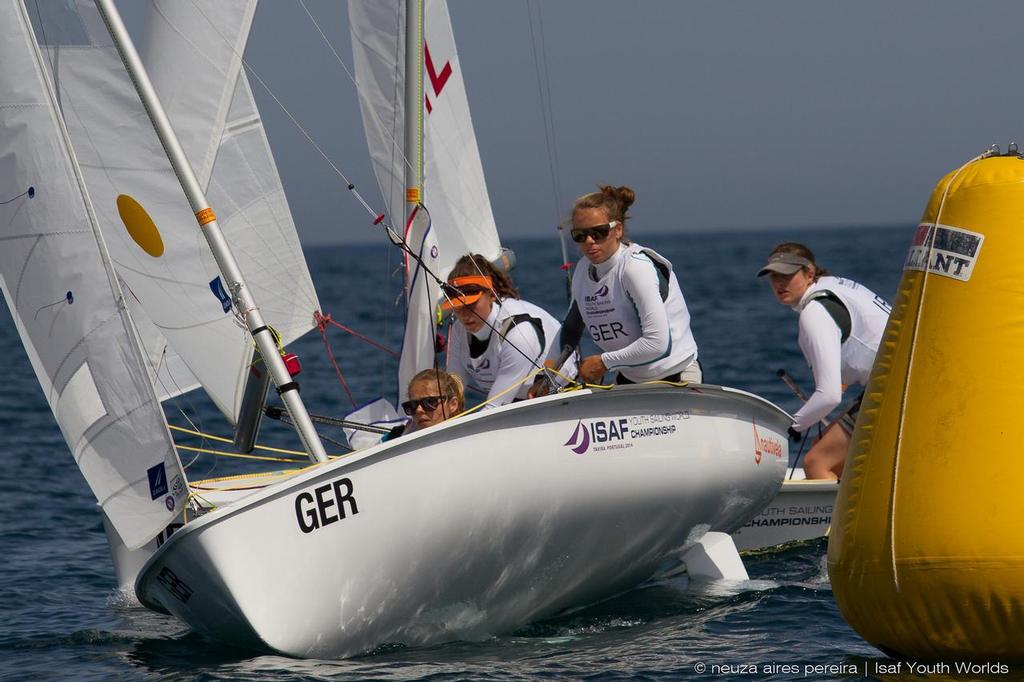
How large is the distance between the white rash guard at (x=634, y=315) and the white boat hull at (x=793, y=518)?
4.92 ft

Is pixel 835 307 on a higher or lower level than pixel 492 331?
lower

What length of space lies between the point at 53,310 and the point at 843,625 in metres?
3.23

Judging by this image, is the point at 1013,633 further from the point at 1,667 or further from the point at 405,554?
the point at 1,667

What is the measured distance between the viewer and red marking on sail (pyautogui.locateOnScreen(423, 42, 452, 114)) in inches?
315

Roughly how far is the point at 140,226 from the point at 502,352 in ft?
5.42

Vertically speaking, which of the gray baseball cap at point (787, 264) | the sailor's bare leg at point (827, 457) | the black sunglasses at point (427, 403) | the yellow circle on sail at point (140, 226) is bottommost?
the sailor's bare leg at point (827, 457)

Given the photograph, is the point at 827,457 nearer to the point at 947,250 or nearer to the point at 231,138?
the point at 947,250

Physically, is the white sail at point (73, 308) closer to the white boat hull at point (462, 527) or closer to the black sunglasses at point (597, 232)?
the white boat hull at point (462, 527)

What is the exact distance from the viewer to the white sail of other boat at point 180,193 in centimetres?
589

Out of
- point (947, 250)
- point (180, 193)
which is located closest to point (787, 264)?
point (947, 250)

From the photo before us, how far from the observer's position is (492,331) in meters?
6.13

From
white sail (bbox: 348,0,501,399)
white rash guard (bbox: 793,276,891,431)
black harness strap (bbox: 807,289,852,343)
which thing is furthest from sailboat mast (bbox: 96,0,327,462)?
black harness strap (bbox: 807,289,852,343)

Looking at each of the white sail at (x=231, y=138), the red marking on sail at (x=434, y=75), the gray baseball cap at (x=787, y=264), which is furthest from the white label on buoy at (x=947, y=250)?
the red marking on sail at (x=434, y=75)

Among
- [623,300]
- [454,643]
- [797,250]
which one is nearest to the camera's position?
[454,643]
